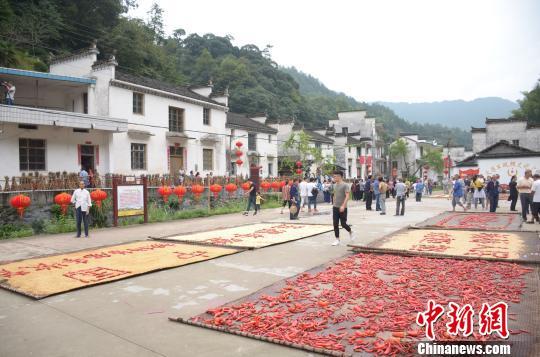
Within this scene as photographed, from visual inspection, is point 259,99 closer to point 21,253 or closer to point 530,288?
point 21,253

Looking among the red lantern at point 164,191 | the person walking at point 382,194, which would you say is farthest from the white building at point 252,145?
the person walking at point 382,194

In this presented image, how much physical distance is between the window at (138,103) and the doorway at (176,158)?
345 centimetres

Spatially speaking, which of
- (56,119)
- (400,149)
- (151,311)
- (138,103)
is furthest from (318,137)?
(151,311)

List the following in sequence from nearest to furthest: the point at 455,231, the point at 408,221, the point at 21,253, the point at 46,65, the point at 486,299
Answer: the point at 486,299, the point at 21,253, the point at 455,231, the point at 408,221, the point at 46,65

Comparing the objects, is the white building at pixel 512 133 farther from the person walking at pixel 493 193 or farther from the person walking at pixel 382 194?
the person walking at pixel 382 194

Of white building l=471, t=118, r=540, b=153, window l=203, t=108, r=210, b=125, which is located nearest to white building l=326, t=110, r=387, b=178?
white building l=471, t=118, r=540, b=153

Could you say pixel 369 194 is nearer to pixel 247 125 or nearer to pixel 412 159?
pixel 247 125

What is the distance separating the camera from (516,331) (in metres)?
4.11

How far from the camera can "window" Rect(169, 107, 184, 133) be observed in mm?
27438

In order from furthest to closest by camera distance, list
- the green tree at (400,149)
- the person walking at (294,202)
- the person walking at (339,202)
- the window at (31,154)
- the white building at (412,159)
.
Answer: the white building at (412,159) → the green tree at (400,149) → the window at (31,154) → the person walking at (294,202) → the person walking at (339,202)

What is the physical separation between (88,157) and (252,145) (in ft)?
51.2

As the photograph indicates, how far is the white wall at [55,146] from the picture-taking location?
762 inches

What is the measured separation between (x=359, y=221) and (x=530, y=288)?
30.8 ft

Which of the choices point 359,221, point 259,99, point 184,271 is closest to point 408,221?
point 359,221
